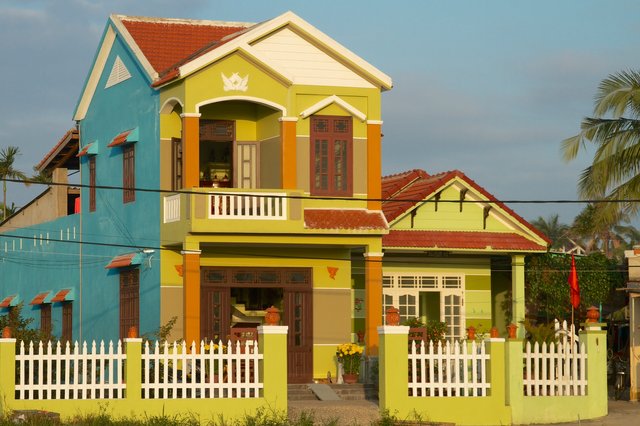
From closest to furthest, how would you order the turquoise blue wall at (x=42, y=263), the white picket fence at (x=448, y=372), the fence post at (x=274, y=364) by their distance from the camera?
the fence post at (x=274, y=364) < the white picket fence at (x=448, y=372) < the turquoise blue wall at (x=42, y=263)

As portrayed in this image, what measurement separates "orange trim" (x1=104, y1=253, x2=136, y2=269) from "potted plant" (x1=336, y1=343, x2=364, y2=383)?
530 cm

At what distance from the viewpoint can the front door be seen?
29.1 m

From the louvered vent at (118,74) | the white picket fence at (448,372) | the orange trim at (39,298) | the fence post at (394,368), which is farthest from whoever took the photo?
the orange trim at (39,298)

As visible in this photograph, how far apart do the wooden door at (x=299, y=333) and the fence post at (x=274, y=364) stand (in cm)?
670

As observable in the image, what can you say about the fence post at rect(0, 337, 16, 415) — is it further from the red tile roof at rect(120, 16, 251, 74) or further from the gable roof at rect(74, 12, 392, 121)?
the red tile roof at rect(120, 16, 251, 74)

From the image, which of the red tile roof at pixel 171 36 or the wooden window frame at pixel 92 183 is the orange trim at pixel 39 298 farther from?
the red tile roof at pixel 171 36

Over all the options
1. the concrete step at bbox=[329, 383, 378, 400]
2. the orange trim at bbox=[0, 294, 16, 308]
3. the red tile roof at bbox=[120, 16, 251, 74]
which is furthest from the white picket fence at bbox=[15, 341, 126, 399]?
the orange trim at bbox=[0, 294, 16, 308]

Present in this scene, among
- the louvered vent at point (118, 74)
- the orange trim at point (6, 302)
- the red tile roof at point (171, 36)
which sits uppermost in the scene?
the red tile roof at point (171, 36)

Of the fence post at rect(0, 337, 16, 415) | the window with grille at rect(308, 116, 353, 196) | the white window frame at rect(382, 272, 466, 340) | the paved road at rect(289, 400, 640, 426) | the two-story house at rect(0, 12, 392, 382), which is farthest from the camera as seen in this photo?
the white window frame at rect(382, 272, 466, 340)

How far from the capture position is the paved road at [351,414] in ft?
74.2

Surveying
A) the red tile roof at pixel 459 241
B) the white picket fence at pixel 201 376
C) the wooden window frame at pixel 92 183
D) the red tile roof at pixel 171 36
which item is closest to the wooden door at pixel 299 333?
the red tile roof at pixel 459 241

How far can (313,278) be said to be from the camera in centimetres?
3008

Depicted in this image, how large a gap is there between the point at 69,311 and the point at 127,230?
4.74 metres

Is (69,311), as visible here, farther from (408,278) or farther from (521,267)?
(521,267)
